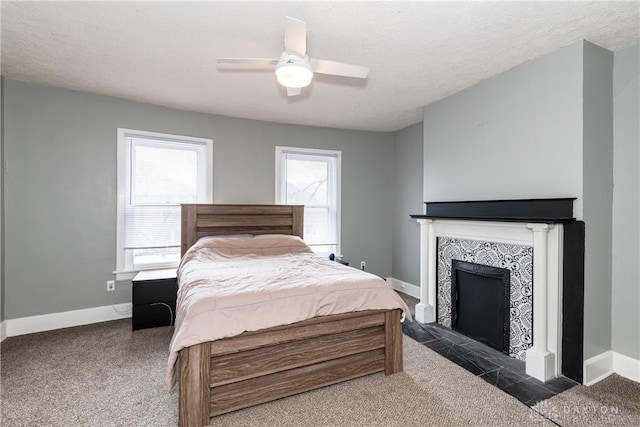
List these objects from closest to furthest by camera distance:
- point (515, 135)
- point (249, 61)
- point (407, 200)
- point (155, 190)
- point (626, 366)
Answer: point (249, 61)
point (626, 366)
point (515, 135)
point (155, 190)
point (407, 200)

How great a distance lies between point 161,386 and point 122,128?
2808 mm

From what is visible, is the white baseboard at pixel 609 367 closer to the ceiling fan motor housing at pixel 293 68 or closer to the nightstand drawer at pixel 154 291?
the ceiling fan motor housing at pixel 293 68

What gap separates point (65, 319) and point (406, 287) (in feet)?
14.1

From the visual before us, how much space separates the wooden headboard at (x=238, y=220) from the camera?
→ 365 centimetres

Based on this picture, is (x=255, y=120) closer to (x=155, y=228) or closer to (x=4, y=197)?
(x=155, y=228)

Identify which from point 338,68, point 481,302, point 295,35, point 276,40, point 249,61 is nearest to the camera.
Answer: point 295,35

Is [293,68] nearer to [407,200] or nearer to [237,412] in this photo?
[237,412]

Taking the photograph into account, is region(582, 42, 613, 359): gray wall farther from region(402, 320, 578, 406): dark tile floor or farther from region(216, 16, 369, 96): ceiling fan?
region(216, 16, 369, 96): ceiling fan

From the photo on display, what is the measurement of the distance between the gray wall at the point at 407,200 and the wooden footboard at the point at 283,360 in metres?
2.32

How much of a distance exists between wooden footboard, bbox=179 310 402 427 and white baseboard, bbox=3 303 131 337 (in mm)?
2340

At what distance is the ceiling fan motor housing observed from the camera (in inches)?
71.2

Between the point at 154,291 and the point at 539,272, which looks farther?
the point at 154,291

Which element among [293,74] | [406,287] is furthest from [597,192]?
[406,287]

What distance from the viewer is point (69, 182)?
10.6 ft
